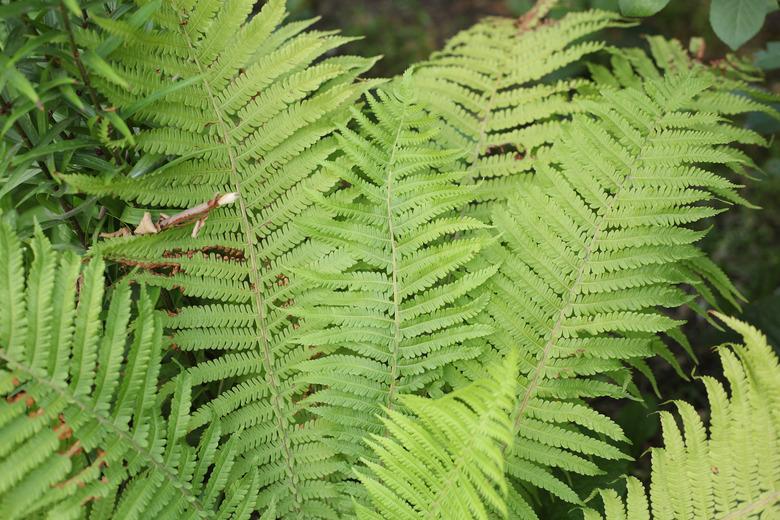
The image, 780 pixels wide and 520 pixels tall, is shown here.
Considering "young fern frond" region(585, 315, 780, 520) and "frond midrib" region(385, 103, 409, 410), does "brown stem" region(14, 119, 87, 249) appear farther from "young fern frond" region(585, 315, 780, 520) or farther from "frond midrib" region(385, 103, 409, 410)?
"young fern frond" region(585, 315, 780, 520)

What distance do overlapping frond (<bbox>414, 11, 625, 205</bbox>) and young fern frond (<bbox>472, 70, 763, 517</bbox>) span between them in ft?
0.57

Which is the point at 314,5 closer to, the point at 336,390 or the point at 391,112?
the point at 391,112

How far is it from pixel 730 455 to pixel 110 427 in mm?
1087

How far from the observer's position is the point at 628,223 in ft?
4.33

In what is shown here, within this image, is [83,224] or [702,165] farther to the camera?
[702,165]

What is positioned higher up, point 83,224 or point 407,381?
point 83,224

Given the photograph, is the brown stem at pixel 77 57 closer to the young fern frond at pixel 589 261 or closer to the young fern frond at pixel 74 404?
the young fern frond at pixel 74 404

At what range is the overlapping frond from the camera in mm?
1566

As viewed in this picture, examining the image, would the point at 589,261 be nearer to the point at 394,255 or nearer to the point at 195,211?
the point at 394,255

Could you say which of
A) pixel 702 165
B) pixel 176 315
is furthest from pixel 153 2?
pixel 702 165

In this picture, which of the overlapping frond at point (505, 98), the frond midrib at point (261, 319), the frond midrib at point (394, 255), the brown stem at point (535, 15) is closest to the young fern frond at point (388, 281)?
the frond midrib at point (394, 255)

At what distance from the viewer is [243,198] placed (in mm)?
1360

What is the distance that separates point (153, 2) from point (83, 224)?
1.53 ft

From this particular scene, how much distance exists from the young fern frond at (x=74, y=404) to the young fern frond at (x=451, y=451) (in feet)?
1.22
